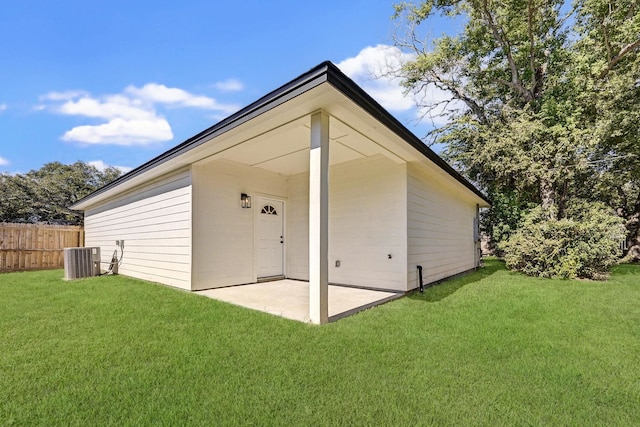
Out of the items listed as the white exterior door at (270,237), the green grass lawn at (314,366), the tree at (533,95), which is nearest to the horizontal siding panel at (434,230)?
the green grass lawn at (314,366)

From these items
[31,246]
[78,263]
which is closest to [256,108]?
[78,263]

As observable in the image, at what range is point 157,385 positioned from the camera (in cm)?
215

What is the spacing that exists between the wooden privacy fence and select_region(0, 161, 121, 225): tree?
7792 millimetres

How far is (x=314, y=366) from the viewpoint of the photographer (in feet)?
Answer: 8.10

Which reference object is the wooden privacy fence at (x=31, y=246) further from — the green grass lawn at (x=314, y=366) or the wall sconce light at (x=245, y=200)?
the wall sconce light at (x=245, y=200)

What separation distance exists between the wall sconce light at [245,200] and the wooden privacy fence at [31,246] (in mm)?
9008

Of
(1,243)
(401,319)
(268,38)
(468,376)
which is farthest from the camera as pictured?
(1,243)

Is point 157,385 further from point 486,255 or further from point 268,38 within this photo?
point 486,255

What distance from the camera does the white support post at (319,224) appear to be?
3.52m

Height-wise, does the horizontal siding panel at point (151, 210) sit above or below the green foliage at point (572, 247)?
above

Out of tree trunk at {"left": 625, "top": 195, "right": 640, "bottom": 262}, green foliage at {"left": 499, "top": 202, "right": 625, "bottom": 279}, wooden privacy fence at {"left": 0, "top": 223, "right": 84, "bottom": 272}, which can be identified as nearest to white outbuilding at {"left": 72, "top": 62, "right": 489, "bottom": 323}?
green foliage at {"left": 499, "top": 202, "right": 625, "bottom": 279}

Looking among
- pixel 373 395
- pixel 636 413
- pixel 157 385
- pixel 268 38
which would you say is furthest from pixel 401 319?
pixel 268 38

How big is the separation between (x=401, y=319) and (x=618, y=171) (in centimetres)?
1243

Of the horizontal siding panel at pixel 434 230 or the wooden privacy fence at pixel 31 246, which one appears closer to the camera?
the horizontal siding panel at pixel 434 230
